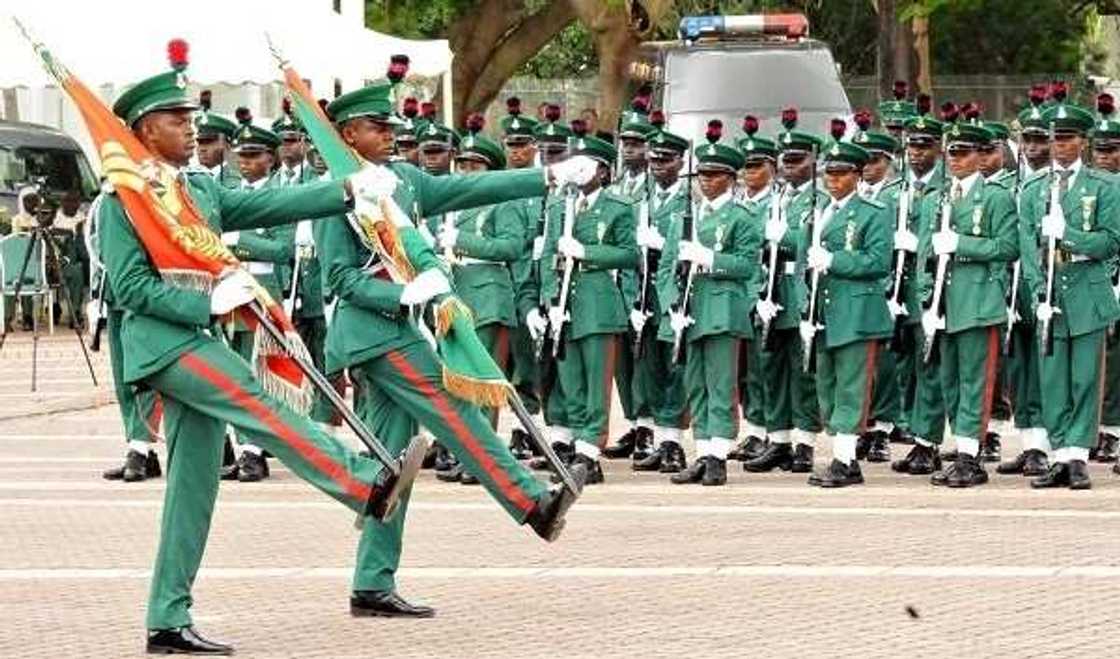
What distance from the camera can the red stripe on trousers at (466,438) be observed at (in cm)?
1220

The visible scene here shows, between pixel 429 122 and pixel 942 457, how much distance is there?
3640 mm

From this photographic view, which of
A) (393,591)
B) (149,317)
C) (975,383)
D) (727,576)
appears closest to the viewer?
(149,317)

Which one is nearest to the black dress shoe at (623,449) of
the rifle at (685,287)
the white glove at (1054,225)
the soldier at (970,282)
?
Result: the rifle at (685,287)

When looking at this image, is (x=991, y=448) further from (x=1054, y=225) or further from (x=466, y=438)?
(x=466, y=438)

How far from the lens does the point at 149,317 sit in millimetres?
11453

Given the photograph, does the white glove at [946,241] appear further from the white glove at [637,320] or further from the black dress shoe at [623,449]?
the black dress shoe at [623,449]

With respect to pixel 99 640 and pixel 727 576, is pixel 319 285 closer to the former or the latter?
pixel 727 576

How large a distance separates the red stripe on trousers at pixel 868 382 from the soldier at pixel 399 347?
16.6 ft

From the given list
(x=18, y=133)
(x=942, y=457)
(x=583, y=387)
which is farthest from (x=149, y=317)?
(x=18, y=133)

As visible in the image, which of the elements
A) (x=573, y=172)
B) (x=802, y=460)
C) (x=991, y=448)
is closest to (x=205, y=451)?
(x=573, y=172)

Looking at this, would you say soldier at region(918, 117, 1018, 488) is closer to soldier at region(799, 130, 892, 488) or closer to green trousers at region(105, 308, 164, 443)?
soldier at region(799, 130, 892, 488)

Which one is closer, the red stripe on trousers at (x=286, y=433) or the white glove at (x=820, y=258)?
the red stripe on trousers at (x=286, y=433)

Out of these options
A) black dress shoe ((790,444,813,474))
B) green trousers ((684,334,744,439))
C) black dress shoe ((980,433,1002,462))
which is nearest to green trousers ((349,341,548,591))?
green trousers ((684,334,744,439))

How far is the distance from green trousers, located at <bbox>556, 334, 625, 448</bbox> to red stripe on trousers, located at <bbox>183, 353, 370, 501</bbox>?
21.6 ft
